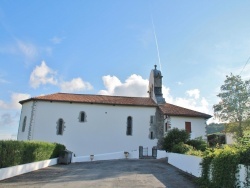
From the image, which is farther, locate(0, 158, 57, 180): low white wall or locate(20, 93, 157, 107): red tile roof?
locate(20, 93, 157, 107): red tile roof

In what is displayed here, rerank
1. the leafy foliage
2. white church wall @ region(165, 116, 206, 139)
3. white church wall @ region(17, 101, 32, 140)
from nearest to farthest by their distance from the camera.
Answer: the leafy foliage, white church wall @ region(165, 116, 206, 139), white church wall @ region(17, 101, 32, 140)

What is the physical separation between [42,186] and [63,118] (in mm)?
18110

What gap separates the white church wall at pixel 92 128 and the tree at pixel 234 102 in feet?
37.2

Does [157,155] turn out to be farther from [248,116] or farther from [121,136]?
[248,116]

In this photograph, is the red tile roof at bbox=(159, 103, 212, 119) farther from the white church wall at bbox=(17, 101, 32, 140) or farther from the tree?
the white church wall at bbox=(17, 101, 32, 140)

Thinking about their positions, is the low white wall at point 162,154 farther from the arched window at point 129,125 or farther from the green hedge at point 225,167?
the green hedge at point 225,167

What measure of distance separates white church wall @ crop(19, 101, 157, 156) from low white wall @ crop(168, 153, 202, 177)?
392 inches

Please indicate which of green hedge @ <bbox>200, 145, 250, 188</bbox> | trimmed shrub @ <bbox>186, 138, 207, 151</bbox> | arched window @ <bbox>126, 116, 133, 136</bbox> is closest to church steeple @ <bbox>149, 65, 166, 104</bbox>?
arched window @ <bbox>126, 116, 133, 136</bbox>

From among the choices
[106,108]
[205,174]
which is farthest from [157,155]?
[205,174]

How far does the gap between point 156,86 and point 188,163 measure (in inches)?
720

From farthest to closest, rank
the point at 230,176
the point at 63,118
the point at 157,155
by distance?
1. the point at 63,118
2. the point at 157,155
3. the point at 230,176

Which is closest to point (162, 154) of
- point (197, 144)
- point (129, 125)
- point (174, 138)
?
point (174, 138)

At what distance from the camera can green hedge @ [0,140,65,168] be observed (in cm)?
1114

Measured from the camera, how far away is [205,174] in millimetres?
10109
